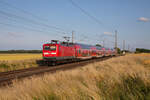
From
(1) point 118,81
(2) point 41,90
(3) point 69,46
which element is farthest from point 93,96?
(3) point 69,46

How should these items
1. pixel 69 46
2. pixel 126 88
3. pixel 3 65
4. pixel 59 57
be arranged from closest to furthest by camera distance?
pixel 126 88
pixel 3 65
pixel 59 57
pixel 69 46

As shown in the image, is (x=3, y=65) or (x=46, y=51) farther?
(x=46, y=51)

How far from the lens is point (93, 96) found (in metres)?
4.23

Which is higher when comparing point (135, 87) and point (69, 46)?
point (69, 46)

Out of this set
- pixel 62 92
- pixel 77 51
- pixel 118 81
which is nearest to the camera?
pixel 62 92

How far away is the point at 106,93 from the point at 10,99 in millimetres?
2727

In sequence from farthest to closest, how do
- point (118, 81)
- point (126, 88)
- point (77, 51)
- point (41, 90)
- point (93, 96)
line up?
point (77, 51) → point (118, 81) → point (126, 88) → point (41, 90) → point (93, 96)

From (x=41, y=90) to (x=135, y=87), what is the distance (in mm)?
3215

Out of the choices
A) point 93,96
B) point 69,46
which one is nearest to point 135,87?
point 93,96

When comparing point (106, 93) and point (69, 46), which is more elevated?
point (69, 46)

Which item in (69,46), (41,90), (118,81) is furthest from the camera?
(69,46)

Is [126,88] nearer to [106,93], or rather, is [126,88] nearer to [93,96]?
[106,93]

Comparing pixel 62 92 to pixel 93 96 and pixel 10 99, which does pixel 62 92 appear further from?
pixel 10 99

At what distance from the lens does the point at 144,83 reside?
19.6ft
